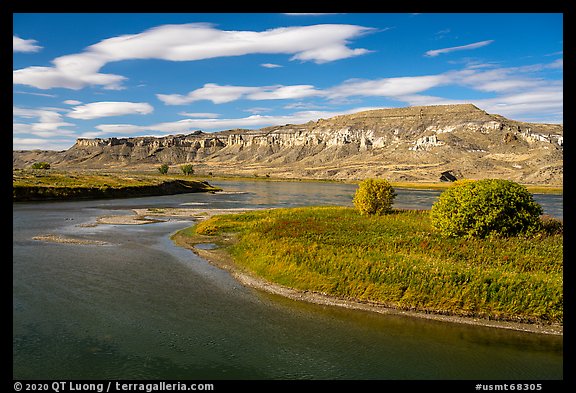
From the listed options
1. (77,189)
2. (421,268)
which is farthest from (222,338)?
(77,189)

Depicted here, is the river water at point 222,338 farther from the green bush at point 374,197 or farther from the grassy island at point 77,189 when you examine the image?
the grassy island at point 77,189

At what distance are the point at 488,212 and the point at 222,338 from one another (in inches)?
827

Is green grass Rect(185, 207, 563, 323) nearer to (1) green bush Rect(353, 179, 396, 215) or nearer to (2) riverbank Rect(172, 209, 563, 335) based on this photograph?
(2) riverbank Rect(172, 209, 563, 335)

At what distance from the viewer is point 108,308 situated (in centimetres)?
1942

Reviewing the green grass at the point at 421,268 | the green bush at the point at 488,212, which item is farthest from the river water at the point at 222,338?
the green bush at the point at 488,212

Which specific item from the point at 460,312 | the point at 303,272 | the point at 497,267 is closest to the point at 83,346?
the point at 303,272

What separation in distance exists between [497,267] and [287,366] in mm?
13715

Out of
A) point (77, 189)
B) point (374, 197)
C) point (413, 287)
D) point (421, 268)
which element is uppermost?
point (77, 189)

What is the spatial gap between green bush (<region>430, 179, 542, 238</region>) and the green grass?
1179 mm

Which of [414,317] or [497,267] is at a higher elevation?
[497,267]

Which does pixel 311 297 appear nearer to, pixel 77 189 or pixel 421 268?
pixel 421 268

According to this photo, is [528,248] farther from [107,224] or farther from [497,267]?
[107,224]

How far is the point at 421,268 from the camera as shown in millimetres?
22125
